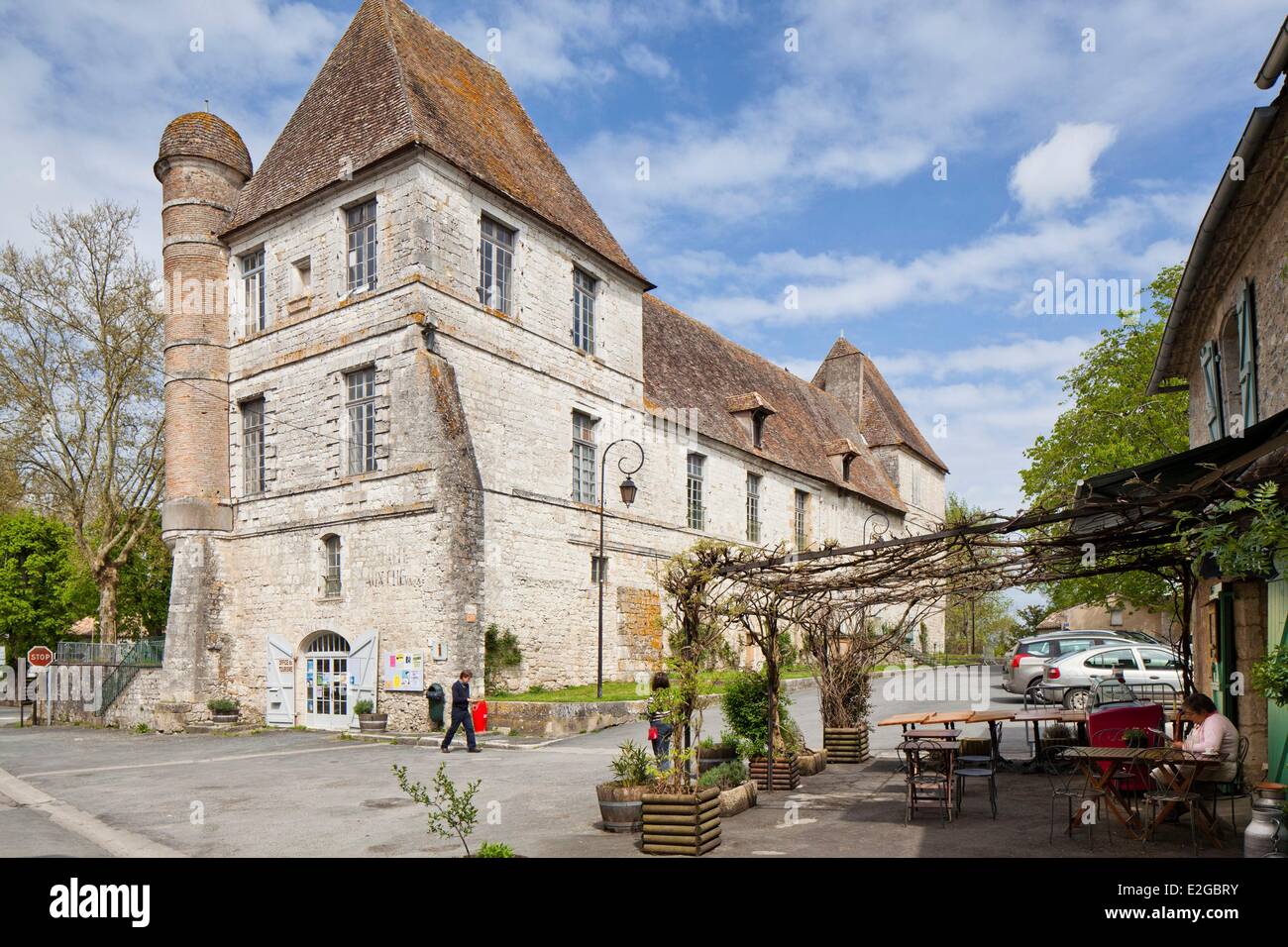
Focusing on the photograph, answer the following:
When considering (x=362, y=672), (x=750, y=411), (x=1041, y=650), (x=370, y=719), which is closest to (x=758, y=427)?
(x=750, y=411)

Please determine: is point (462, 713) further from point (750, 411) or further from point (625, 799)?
point (750, 411)

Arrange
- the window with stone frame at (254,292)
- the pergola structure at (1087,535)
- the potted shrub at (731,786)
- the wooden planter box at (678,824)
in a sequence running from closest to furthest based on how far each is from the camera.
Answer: the pergola structure at (1087,535), the wooden planter box at (678,824), the potted shrub at (731,786), the window with stone frame at (254,292)

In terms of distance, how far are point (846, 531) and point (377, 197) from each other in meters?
22.3

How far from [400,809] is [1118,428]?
20.4 meters

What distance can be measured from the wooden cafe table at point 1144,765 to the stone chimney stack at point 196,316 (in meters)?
19.2

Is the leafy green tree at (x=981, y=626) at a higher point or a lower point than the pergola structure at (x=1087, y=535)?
lower

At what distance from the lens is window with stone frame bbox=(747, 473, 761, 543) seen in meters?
29.6

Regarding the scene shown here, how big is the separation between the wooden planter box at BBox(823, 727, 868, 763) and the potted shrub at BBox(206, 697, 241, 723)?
538 inches

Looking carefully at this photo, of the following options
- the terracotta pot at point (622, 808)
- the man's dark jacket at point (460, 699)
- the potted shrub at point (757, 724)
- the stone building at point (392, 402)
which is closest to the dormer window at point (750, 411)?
the stone building at point (392, 402)

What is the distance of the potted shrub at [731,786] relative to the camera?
938 centimetres

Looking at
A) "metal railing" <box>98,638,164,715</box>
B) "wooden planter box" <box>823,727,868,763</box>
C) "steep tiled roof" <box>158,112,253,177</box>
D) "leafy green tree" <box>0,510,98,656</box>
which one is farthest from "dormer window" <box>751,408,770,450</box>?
"leafy green tree" <box>0,510,98,656</box>

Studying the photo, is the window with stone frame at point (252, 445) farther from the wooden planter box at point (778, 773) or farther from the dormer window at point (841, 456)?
the dormer window at point (841, 456)

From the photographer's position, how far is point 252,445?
22047 millimetres

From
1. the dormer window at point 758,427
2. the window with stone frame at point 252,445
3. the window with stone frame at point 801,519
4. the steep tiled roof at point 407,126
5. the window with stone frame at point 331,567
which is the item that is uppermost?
the steep tiled roof at point 407,126
